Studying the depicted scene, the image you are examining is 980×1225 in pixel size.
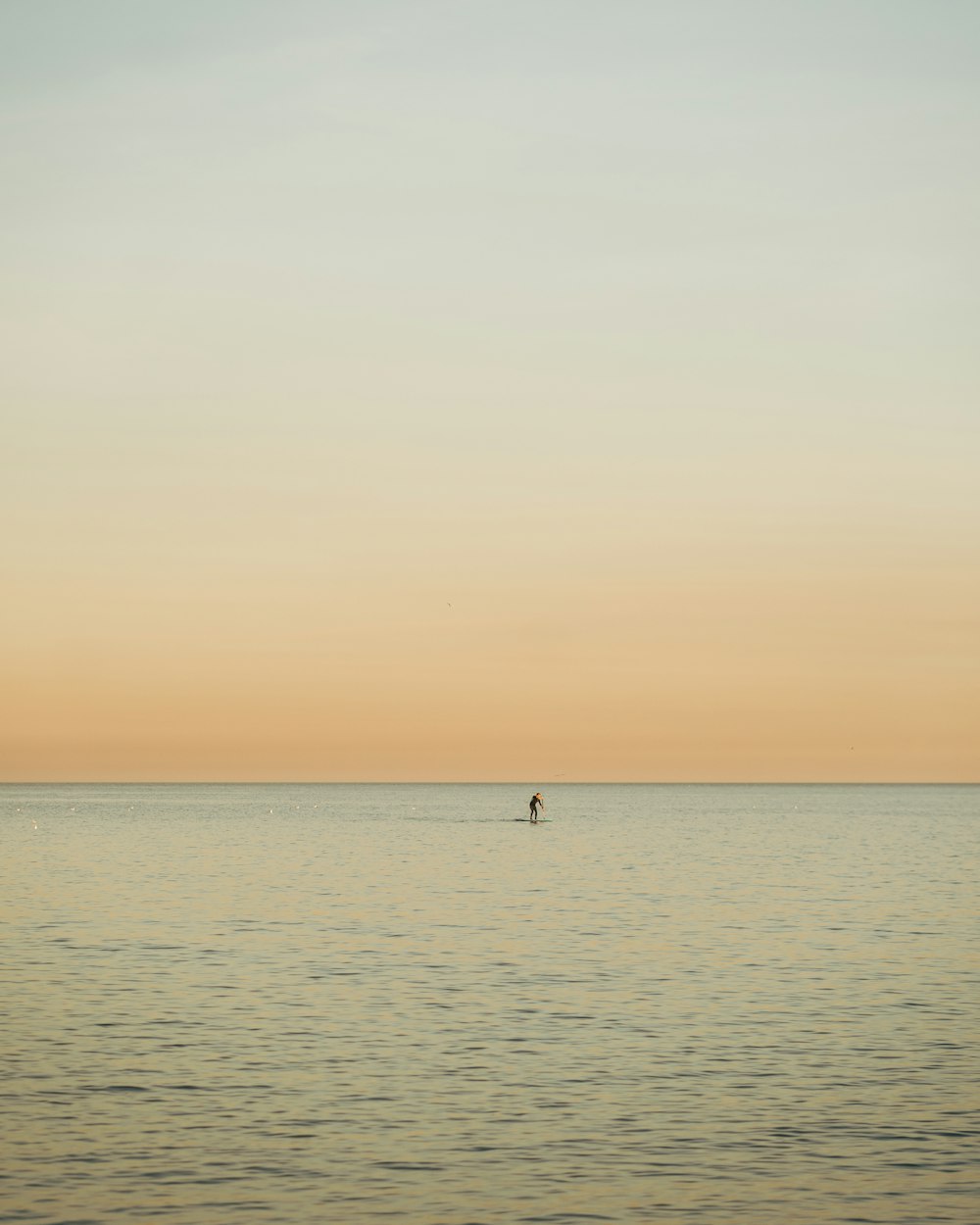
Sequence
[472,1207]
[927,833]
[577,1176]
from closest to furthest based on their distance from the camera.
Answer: [472,1207]
[577,1176]
[927,833]

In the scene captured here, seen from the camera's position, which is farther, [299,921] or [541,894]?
[541,894]

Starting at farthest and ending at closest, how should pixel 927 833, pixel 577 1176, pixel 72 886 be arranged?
1. pixel 927 833
2. pixel 72 886
3. pixel 577 1176

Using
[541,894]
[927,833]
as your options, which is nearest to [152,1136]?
[541,894]

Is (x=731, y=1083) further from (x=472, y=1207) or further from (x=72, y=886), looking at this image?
(x=72, y=886)

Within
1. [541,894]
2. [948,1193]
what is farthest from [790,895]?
[948,1193]

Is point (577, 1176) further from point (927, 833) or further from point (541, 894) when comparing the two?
point (927, 833)

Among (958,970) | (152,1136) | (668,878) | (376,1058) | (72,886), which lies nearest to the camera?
→ (152,1136)

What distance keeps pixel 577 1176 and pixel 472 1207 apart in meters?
1.99

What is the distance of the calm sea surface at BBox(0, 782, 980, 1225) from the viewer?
20.3 m

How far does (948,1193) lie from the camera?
2020 centimetres

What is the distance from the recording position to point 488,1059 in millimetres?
28547

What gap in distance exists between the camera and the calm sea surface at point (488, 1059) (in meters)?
20.3

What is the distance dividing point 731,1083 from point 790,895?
42025 mm

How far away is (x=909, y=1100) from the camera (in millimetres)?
25359
